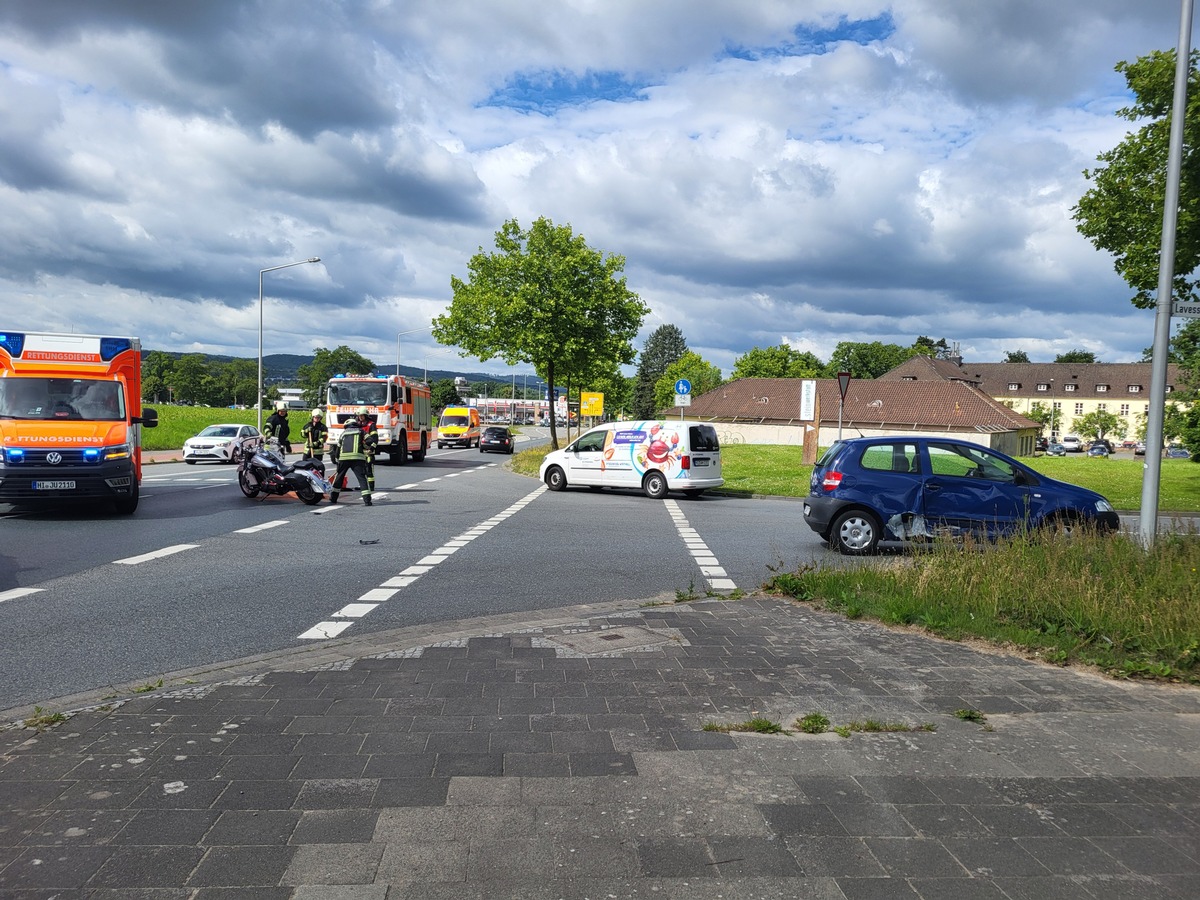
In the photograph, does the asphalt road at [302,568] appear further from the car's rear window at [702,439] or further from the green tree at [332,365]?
the green tree at [332,365]

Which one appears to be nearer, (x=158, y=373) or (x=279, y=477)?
(x=279, y=477)

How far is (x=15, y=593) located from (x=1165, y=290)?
11853mm

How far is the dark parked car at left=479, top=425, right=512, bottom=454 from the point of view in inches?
1984

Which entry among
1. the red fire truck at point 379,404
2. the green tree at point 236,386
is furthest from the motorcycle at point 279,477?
the green tree at point 236,386

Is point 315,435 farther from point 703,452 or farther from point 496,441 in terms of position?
point 496,441

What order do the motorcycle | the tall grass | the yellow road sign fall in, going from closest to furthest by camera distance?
the tall grass → the motorcycle → the yellow road sign

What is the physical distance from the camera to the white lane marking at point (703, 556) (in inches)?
375

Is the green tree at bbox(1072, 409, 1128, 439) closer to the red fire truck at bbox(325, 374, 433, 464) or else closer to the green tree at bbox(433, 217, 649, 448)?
the green tree at bbox(433, 217, 649, 448)

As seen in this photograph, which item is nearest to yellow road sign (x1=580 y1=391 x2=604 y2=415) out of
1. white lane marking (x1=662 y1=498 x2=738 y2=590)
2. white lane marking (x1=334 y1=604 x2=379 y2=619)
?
white lane marking (x1=662 y1=498 x2=738 y2=590)

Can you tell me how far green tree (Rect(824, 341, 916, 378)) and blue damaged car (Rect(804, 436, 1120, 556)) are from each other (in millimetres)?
112443

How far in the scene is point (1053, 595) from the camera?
6914 mm

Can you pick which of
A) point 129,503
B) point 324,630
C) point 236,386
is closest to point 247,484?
point 129,503

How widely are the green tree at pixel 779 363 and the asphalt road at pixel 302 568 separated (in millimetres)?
101831

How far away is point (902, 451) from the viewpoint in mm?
12141
